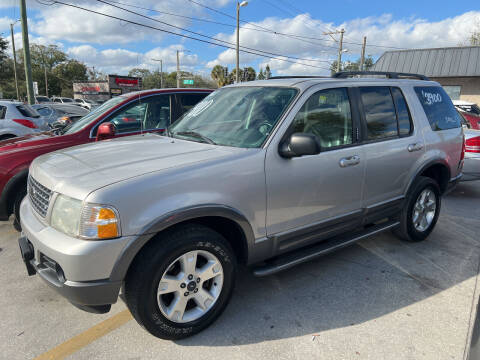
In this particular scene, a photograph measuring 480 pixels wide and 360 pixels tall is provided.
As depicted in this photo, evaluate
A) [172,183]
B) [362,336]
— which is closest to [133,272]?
[172,183]

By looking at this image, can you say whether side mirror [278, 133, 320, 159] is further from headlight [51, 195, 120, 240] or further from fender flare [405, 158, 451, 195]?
fender flare [405, 158, 451, 195]

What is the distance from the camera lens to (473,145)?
6.52 metres

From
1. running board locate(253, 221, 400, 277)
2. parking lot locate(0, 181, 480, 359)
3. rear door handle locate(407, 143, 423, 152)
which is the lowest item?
parking lot locate(0, 181, 480, 359)

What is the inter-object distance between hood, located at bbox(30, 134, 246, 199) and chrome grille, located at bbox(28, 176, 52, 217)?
51mm

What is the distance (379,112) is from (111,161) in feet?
8.77

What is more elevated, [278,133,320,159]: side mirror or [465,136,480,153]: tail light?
[278,133,320,159]: side mirror

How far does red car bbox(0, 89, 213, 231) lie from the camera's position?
4.14m

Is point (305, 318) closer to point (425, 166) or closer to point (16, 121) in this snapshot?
point (425, 166)

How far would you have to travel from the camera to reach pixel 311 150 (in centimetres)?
274

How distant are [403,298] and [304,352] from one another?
122 cm

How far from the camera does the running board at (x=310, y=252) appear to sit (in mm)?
2924

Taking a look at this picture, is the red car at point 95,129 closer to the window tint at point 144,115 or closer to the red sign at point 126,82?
the window tint at point 144,115

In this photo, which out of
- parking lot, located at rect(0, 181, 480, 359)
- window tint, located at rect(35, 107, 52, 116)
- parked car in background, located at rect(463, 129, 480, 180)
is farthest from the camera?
window tint, located at rect(35, 107, 52, 116)

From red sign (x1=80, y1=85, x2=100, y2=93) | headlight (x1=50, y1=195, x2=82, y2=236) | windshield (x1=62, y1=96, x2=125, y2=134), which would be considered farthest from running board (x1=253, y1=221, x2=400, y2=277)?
red sign (x1=80, y1=85, x2=100, y2=93)
